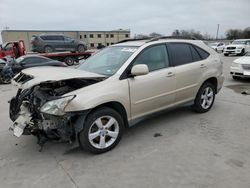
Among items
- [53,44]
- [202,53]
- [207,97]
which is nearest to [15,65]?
[53,44]

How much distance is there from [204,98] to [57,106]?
3.37m

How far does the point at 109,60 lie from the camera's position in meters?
4.29

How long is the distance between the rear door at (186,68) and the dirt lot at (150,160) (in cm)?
62

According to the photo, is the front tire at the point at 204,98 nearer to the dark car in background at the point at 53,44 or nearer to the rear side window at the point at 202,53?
the rear side window at the point at 202,53

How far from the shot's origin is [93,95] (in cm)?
325

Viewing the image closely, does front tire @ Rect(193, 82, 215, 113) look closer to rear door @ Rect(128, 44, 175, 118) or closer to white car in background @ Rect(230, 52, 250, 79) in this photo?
rear door @ Rect(128, 44, 175, 118)

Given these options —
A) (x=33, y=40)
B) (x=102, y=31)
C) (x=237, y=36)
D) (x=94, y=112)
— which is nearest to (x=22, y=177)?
(x=94, y=112)

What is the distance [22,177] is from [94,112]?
1251 millimetres

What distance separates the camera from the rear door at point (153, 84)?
380 centimetres

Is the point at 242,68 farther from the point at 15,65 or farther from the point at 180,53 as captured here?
the point at 15,65

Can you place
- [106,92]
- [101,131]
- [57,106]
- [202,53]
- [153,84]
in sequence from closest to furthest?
[57,106] < [106,92] < [101,131] < [153,84] < [202,53]

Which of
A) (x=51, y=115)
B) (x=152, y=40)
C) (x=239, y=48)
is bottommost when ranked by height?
(x=239, y=48)

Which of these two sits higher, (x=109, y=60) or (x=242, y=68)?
(x=109, y=60)

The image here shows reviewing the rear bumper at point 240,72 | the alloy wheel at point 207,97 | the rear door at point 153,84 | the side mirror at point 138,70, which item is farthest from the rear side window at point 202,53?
the rear bumper at point 240,72
